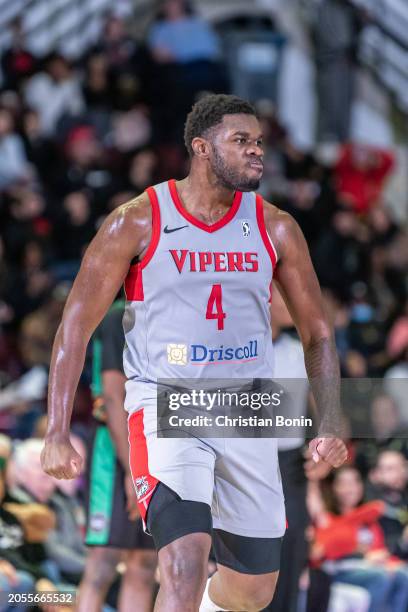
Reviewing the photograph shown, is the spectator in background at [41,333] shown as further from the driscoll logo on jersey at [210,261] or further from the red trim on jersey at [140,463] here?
the driscoll logo on jersey at [210,261]

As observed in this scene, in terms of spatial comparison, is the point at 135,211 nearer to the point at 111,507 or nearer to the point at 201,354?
the point at 201,354

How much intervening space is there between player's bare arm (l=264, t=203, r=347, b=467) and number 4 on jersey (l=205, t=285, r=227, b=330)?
34 cm

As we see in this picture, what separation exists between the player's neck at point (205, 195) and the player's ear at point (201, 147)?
0.26ft

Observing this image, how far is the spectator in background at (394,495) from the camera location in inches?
267

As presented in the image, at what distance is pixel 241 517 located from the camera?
520 centimetres

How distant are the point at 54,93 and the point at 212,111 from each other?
24.0ft

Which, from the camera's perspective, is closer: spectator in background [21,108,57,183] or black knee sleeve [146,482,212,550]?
black knee sleeve [146,482,212,550]

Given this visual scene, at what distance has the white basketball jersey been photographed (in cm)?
510

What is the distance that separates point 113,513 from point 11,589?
2.12ft

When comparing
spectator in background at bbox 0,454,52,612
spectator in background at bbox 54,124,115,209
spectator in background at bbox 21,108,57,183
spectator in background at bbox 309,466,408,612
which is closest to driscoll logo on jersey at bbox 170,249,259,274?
spectator in background at bbox 0,454,52,612

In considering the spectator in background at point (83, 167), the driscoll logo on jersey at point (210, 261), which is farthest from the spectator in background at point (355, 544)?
the spectator in background at point (83, 167)

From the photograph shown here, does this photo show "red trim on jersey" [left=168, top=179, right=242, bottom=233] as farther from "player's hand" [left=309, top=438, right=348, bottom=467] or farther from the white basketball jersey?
"player's hand" [left=309, top=438, right=348, bottom=467]

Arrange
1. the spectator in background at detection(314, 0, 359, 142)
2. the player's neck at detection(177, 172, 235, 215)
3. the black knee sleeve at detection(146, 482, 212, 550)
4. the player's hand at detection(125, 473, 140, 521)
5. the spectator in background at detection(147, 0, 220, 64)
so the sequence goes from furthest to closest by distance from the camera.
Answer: the spectator in background at detection(314, 0, 359, 142) < the spectator in background at detection(147, 0, 220, 64) < the player's hand at detection(125, 473, 140, 521) < the player's neck at detection(177, 172, 235, 215) < the black knee sleeve at detection(146, 482, 212, 550)

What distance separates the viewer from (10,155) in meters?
11.5
